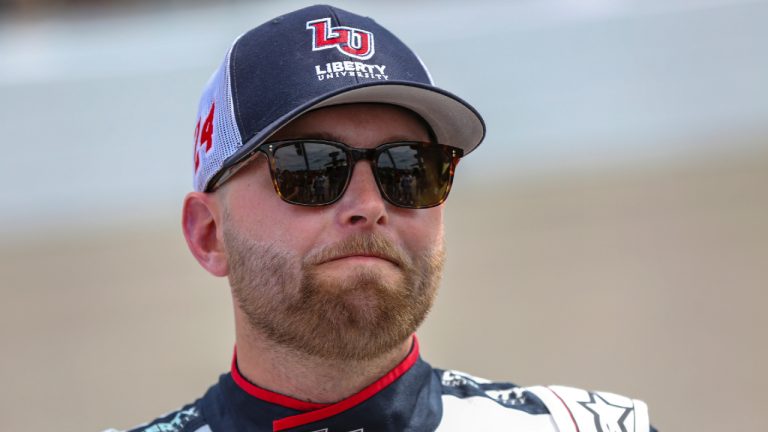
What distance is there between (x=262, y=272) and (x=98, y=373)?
5818 millimetres

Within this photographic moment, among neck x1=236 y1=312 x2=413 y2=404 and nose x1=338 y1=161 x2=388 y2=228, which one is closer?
nose x1=338 y1=161 x2=388 y2=228

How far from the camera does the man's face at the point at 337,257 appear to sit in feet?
7.13

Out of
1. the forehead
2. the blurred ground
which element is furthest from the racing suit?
the blurred ground

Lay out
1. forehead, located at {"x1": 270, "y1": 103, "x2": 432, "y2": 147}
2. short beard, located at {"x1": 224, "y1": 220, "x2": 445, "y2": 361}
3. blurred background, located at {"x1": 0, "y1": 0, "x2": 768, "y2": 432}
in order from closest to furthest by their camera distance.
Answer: short beard, located at {"x1": 224, "y1": 220, "x2": 445, "y2": 361}
forehead, located at {"x1": 270, "y1": 103, "x2": 432, "y2": 147}
blurred background, located at {"x1": 0, "y1": 0, "x2": 768, "y2": 432}

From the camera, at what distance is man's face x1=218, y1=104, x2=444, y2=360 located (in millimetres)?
2174

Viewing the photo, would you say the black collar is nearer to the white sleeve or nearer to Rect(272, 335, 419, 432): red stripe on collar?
Rect(272, 335, 419, 432): red stripe on collar

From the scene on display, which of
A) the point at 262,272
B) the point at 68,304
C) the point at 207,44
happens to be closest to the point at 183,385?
the point at 68,304

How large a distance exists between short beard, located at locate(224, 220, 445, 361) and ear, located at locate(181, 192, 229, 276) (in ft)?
0.63

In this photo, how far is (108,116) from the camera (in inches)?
342

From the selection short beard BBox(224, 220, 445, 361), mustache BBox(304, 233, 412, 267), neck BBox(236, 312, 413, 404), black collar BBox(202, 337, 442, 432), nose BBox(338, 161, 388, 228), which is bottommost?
black collar BBox(202, 337, 442, 432)

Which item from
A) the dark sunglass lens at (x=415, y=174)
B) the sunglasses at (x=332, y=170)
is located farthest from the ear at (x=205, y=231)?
the dark sunglass lens at (x=415, y=174)

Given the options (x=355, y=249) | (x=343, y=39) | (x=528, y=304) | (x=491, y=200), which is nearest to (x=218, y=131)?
(x=343, y=39)

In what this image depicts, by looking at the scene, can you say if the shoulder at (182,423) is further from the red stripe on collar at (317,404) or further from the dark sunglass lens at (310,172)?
the dark sunglass lens at (310,172)

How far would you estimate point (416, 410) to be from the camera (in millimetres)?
2369
